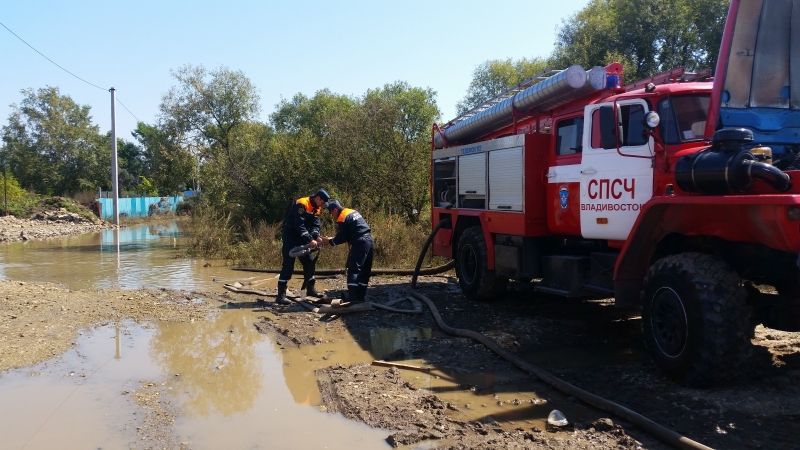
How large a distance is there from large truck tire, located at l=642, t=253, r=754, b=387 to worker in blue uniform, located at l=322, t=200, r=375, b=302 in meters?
4.82

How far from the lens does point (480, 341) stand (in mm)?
6949

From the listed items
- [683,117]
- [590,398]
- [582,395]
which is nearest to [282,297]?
[582,395]

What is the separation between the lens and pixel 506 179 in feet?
27.7

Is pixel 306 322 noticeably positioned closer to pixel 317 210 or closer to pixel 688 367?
pixel 317 210

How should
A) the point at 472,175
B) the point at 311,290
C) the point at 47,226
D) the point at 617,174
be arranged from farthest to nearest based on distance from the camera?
the point at 47,226
the point at 311,290
the point at 472,175
the point at 617,174

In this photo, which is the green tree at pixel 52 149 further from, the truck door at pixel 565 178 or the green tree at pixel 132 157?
the truck door at pixel 565 178

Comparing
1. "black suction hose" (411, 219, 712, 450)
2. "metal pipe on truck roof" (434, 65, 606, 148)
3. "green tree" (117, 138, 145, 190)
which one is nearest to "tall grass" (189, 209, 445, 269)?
"metal pipe on truck roof" (434, 65, 606, 148)

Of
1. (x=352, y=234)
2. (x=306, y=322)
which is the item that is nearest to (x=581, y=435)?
(x=306, y=322)

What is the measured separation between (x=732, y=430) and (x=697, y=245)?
2.02m

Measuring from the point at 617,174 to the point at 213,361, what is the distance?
15.7 ft

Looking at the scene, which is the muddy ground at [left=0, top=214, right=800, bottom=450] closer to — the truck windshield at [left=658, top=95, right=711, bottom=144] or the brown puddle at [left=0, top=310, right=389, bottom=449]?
the brown puddle at [left=0, top=310, right=389, bottom=449]

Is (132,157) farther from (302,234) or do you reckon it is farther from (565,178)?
(565,178)

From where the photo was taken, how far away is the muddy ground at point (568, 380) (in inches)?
171

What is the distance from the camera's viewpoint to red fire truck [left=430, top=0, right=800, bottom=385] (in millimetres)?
4836
